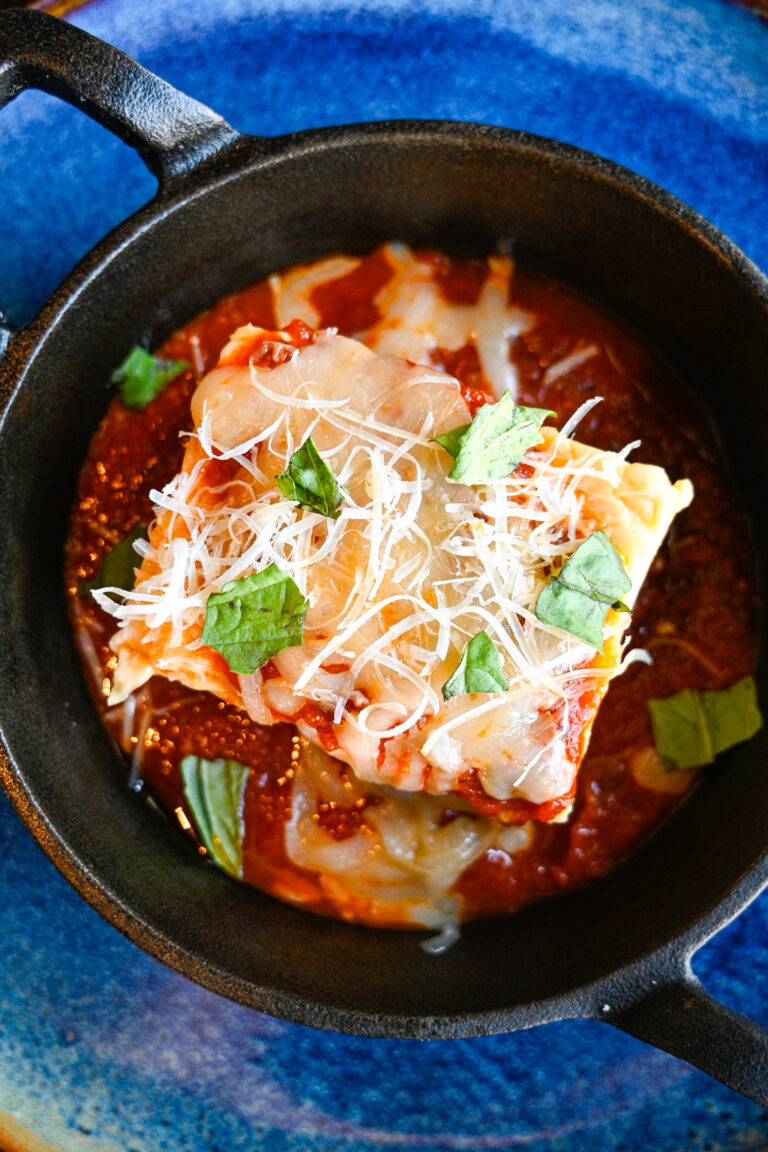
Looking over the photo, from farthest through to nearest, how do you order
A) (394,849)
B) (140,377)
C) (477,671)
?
(140,377) < (394,849) < (477,671)

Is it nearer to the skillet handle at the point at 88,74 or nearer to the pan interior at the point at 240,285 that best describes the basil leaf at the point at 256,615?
the pan interior at the point at 240,285

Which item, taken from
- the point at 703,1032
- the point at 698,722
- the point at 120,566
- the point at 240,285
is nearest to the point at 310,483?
the point at 120,566

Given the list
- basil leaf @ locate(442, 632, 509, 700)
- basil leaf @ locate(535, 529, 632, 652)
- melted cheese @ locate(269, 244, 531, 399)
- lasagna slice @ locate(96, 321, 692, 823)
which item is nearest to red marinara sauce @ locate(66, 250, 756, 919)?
melted cheese @ locate(269, 244, 531, 399)

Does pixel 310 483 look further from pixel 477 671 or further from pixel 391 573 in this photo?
pixel 477 671

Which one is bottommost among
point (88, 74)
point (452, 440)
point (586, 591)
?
point (586, 591)

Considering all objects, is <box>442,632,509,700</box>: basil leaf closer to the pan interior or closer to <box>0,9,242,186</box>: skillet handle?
the pan interior

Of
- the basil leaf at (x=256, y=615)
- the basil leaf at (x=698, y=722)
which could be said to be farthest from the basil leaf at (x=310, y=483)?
the basil leaf at (x=698, y=722)
